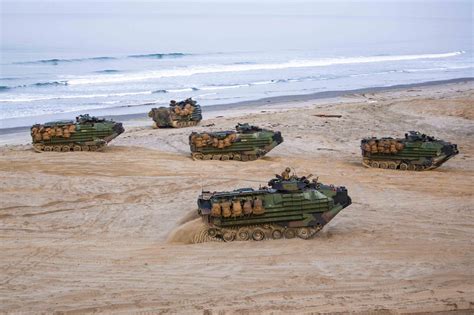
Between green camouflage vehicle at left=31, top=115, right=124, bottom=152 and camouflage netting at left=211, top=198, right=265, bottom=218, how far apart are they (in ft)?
41.9

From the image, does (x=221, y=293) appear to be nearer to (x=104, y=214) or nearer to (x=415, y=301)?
(x=415, y=301)

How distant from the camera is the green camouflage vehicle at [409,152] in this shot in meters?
26.1

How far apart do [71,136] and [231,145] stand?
661cm

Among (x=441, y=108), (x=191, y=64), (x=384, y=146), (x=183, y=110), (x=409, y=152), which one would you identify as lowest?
(x=409, y=152)

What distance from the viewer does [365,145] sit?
1050 inches

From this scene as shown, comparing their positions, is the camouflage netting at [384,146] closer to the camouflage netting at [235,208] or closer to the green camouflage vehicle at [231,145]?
the green camouflage vehicle at [231,145]

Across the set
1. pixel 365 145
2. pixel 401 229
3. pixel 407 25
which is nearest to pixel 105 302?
pixel 401 229

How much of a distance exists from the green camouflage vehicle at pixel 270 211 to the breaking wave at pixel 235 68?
43.6m

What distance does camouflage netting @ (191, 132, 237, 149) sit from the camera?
89.9ft

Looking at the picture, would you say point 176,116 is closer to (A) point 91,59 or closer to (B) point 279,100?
(B) point 279,100

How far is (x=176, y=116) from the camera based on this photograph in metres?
35.8

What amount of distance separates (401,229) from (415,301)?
16.7 ft

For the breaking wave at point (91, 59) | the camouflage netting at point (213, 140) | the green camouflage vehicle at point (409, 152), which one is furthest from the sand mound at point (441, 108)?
the breaking wave at point (91, 59)

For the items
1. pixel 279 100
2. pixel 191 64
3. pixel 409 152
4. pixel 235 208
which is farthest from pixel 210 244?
pixel 191 64
